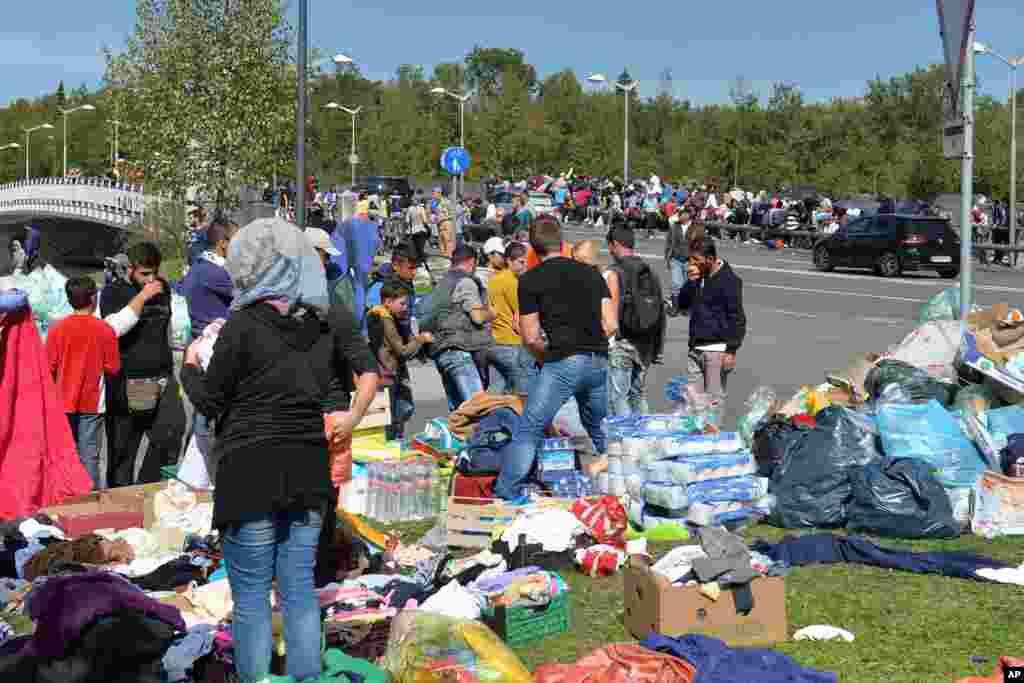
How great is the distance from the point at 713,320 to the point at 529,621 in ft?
15.7

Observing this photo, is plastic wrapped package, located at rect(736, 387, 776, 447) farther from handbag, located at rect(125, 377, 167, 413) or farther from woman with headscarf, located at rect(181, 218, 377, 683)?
woman with headscarf, located at rect(181, 218, 377, 683)

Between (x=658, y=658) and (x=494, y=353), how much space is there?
5963 millimetres

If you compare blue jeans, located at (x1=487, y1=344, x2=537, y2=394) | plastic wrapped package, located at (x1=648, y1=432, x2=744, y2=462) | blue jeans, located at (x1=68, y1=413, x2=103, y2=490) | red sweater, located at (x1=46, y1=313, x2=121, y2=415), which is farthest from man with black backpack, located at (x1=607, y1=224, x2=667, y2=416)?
blue jeans, located at (x1=68, y1=413, x2=103, y2=490)

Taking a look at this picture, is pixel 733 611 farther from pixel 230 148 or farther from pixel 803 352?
pixel 230 148

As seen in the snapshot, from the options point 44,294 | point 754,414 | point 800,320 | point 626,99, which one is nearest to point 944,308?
point 754,414

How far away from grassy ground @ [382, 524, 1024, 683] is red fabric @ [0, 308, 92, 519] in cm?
360

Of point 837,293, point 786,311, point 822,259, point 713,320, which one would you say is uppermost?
point 822,259

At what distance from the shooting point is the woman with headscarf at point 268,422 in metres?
4.89

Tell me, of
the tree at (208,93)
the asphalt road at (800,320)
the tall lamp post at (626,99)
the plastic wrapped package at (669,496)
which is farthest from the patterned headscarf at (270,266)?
the tall lamp post at (626,99)

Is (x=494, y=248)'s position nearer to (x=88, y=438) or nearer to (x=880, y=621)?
(x=88, y=438)

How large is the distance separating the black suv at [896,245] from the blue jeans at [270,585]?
2977 centimetres

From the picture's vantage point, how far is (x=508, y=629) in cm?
630

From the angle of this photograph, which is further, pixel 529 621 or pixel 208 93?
pixel 208 93

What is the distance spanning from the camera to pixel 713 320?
10.7m
